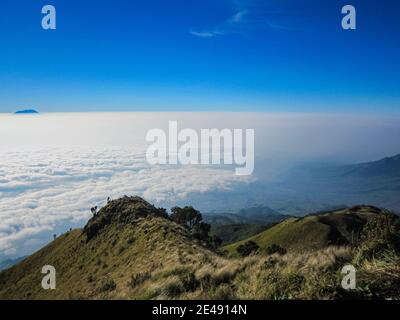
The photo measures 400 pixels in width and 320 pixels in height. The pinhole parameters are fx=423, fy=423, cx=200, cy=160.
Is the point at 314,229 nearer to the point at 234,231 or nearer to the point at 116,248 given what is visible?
the point at 116,248

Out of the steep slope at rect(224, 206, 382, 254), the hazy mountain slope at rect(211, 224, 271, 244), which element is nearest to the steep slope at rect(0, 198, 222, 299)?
the steep slope at rect(224, 206, 382, 254)

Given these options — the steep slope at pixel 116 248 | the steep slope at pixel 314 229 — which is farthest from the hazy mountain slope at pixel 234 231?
the steep slope at pixel 116 248

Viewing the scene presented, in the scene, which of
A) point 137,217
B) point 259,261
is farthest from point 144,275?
point 137,217

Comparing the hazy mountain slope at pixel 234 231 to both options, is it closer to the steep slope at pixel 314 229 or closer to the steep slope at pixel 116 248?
the steep slope at pixel 314 229

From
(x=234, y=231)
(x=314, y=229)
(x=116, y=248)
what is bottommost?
(x=234, y=231)

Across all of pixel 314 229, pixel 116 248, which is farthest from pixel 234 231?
pixel 116 248

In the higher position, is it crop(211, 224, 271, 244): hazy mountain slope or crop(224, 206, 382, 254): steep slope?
crop(224, 206, 382, 254): steep slope

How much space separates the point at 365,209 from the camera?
125188mm

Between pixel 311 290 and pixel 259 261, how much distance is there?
10.5 ft

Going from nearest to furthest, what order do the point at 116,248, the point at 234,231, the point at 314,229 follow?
1. the point at 116,248
2. the point at 314,229
3. the point at 234,231

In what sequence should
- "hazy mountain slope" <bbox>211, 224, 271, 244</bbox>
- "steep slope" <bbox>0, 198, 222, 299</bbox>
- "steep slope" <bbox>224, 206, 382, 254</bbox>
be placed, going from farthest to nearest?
"hazy mountain slope" <bbox>211, 224, 271, 244</bbox> < "steep slope" <bbox>224, 206, 382, 254</bbox> < "steep slope" <bbox>0, 198, 222, 299</bbox>

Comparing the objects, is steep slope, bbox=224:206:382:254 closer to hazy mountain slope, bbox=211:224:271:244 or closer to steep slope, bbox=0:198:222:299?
steep slope, bbox=0:198:222:299
